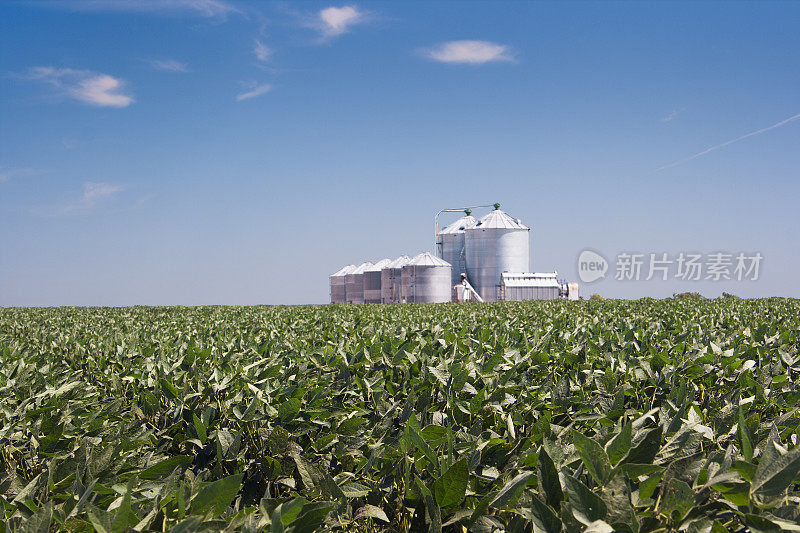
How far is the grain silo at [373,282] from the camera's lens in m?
44.2

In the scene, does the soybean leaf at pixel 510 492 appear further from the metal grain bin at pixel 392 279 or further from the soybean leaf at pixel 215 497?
the metal grain bin at pixel 392 279

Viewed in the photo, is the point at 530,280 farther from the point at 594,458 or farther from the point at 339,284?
the point at 594,458

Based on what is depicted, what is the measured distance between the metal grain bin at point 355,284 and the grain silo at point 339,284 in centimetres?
69

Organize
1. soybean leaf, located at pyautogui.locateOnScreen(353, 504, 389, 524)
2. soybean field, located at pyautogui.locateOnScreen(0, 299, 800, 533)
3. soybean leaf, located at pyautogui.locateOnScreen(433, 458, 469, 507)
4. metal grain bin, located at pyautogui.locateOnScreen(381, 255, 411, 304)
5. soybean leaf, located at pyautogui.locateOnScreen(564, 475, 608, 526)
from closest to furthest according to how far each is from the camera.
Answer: soybean leaf, located at pyautogui.locateOnScreen(564, 475, 608, 526)
soybean field, located at pyautogui.locateOnScreen(0, 299, 800, 533)
soybean leaf, located at pyautogui.locateOnScreen(433, 458, 469, 507)
soybean leaf, located at pyautogui.locateOnScreen(353, 504, 389, 524)
metal grain bin, located at pyautogui.locateOnScreen(381, 255, 411, 304)

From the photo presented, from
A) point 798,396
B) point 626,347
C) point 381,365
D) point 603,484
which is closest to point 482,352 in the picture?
point 381,365

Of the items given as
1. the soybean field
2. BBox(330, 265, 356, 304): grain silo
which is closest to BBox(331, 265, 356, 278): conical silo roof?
BBox(330, 265, 356, 304): grain silo

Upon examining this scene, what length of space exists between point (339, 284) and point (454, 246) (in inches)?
422

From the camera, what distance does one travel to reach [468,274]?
148ft

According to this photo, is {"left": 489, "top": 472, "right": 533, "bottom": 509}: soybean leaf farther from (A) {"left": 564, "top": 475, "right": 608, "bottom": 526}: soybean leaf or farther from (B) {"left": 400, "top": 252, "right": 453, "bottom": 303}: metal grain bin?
(B) {"left": 400, "top": 252, "right": 453, "bottom": 303}: metal grain bin

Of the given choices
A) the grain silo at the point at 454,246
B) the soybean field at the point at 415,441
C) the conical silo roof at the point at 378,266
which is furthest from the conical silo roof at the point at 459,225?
the soybean field at the point at 415,441

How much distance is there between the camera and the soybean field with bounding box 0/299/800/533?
4.92 feet

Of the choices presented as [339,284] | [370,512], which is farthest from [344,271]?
[370,512]

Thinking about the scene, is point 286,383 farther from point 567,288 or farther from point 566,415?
point 567,288

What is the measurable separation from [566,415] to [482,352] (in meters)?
1.10
